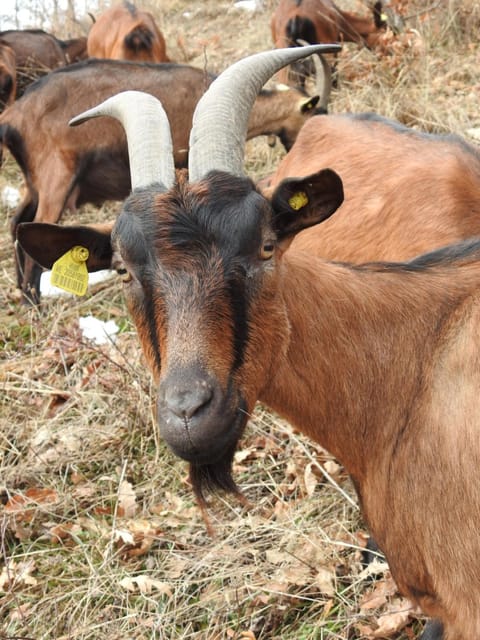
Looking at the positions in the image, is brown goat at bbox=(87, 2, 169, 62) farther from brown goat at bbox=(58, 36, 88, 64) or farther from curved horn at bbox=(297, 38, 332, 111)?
curved horn at bbox=(297, 38, 332, 111)

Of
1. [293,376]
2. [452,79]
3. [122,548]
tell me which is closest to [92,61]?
[452,79]

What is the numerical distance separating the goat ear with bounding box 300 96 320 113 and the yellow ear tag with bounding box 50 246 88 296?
608cm

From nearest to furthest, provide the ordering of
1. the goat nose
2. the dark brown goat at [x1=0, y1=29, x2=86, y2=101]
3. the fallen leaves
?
the goat nose, the fallen leaves, the dark brown goat at [x1=0, y1=29, x2=86, y2=101]

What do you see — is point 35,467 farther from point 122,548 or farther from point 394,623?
point 394,623

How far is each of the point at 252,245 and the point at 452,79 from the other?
7.57 metres

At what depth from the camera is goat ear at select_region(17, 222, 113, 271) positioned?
2848 millimetres

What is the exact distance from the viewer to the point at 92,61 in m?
7.57

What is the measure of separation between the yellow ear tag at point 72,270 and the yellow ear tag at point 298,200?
0.82 meters

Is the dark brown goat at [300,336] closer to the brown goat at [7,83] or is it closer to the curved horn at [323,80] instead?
the curved horn at [323,80]

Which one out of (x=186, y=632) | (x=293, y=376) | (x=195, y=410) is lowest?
(x=186, y=632)

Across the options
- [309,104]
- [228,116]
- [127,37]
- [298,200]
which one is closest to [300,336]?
[298,200]

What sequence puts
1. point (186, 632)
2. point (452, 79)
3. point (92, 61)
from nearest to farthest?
point (186, 632)
point (92, 61)
point (452, 79)

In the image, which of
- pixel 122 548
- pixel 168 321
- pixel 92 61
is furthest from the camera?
pixel 92 61

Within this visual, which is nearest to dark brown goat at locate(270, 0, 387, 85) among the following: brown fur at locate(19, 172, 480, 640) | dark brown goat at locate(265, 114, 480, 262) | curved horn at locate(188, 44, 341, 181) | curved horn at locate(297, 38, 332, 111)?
curved horn at locate(297, 38, 332, 111)
